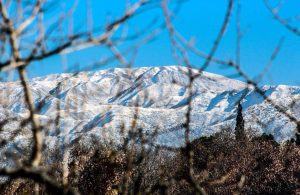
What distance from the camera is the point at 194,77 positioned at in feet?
10.7

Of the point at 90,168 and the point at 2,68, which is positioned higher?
the point at 2,68

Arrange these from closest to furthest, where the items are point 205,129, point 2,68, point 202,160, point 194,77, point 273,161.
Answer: point 2,68 → point 194,77 → point 273,161 → point 202,160 → point 205,129

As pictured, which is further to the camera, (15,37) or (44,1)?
(44,1)

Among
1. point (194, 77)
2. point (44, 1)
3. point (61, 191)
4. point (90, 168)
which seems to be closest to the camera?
point (61, 191)

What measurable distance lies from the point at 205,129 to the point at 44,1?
16331 centimetres

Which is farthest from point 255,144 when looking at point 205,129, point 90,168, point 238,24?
point 205,129

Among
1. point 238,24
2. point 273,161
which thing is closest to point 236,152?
point 273,161

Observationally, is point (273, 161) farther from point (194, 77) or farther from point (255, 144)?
point (194, 77)

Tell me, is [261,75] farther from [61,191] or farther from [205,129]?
[205,129]

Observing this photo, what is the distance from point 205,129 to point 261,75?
163 meters

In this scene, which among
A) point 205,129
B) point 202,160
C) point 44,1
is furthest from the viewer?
point 205,129

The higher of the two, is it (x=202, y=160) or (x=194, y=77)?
(x=194, y=77)

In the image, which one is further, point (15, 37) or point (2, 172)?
point (15, 37)

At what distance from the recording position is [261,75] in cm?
371
